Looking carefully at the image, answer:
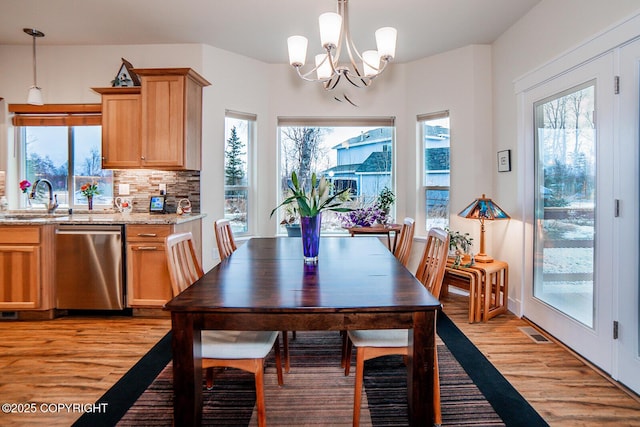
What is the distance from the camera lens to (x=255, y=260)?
2.18 meters

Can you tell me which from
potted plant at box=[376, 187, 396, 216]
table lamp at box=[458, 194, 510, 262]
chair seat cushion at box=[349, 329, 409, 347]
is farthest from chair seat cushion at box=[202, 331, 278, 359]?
potted plant at box=[376, 187, 396, 216]

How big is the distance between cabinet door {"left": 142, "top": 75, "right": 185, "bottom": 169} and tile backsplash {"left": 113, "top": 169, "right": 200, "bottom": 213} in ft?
1.17

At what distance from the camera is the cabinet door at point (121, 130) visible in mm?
3686

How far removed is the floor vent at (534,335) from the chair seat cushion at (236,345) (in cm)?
226

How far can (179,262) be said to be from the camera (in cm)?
190

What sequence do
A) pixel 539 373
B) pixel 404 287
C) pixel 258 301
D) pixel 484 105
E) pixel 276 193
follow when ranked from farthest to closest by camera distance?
pixel 276 193
pixel 484 105
pixel 539 373
pixel 404 287
pixel 258 301

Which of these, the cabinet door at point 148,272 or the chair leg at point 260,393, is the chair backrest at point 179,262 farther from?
the cabinet door at point 148,272

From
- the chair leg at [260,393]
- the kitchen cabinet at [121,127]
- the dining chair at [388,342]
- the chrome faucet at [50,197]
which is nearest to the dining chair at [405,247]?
the dining chair at [388,342]

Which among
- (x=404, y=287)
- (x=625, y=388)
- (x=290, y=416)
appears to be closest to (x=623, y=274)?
(x=625, y=388)

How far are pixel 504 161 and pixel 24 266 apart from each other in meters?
4.67

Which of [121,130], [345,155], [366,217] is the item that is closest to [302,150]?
[345,155]

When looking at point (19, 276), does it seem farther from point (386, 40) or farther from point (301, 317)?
point (386, 40)

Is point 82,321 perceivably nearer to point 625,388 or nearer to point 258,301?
point 258,301

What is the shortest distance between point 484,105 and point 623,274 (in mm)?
2336
